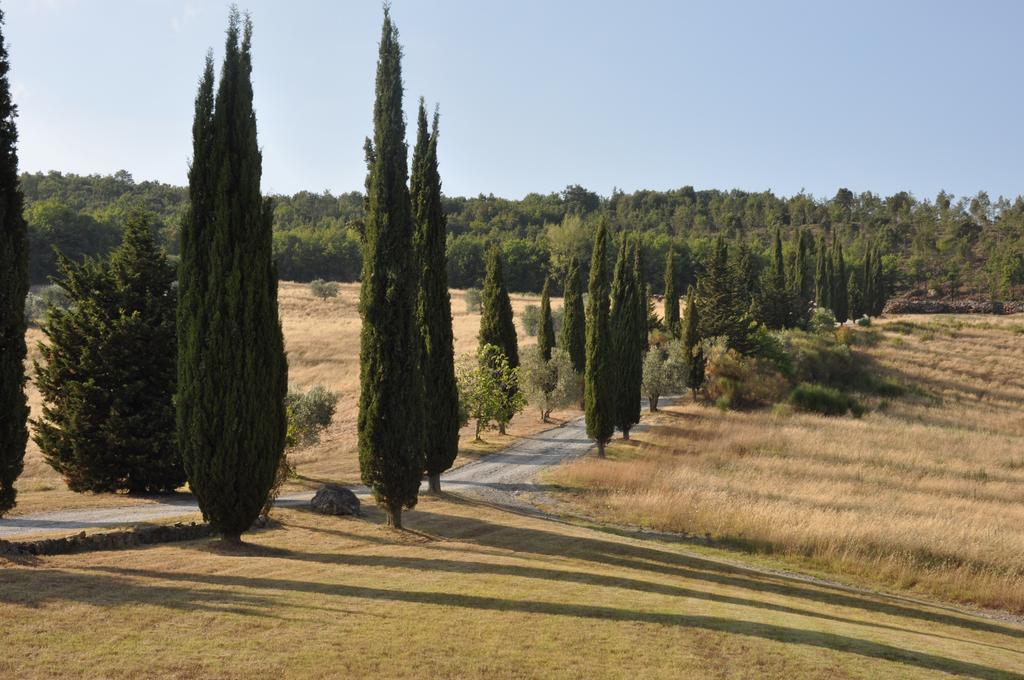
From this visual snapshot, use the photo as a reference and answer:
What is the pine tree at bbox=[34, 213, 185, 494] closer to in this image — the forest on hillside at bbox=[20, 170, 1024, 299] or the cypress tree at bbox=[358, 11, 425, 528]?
the cypress tree at bbox=[358, 11, 425, 528]

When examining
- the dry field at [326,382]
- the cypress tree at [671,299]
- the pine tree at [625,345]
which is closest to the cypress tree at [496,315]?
the dry field at [326,382]

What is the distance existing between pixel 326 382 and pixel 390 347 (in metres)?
40.3

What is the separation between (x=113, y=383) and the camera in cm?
2078

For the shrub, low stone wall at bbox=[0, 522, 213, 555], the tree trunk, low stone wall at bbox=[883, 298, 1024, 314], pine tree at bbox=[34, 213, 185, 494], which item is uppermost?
the shrub

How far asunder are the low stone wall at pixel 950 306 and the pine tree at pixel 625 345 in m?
92.9

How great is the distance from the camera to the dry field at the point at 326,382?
71.1ft

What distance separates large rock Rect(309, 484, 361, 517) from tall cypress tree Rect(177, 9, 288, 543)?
402cm

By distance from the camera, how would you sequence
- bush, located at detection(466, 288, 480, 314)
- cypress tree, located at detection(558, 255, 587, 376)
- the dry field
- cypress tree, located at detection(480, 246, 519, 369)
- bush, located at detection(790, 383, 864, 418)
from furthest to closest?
1. bush, located at detection(466, 288, 480, 314)
2. bush, located at detection(790, 383, 864, 418)
3. cypress tree, located at detection(558, 255, 587, 376)
4. cypress tree, located at detection(480, 246, 519, 369)
5. the dry field

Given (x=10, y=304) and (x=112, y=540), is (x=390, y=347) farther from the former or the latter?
(x=10, y=304)

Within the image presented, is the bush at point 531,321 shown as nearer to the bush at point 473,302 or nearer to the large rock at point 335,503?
the bush at point 473,302

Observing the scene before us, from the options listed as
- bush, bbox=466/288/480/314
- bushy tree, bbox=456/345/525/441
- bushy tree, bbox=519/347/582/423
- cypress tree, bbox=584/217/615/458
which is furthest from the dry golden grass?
bush, bbox=466/288/480/314

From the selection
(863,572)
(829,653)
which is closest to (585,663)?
(829,653)

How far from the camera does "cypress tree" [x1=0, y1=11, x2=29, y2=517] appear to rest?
1256cm

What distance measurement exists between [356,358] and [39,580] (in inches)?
2111
